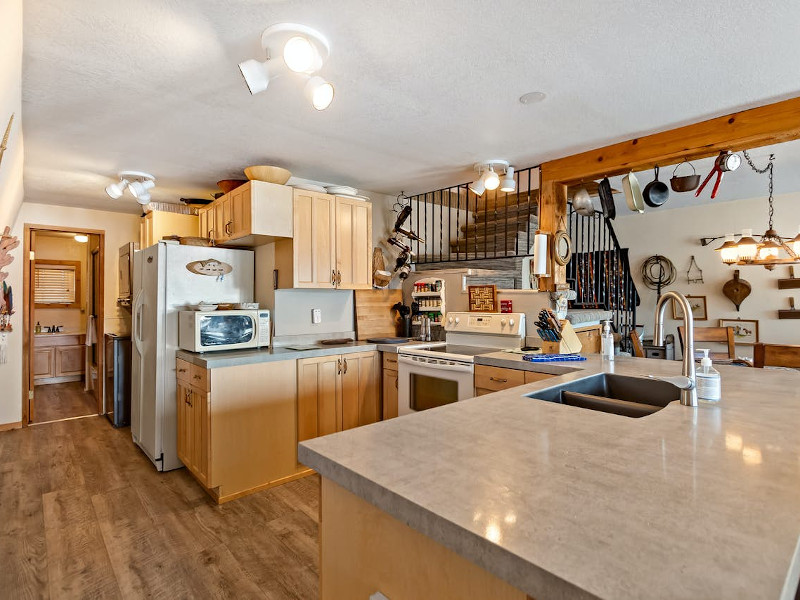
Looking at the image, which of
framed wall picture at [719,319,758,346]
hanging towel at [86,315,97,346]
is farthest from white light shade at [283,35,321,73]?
framed wall picture at [719,319,758,346]

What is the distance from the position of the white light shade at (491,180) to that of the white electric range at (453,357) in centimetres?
100

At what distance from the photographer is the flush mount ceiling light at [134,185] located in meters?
3.61

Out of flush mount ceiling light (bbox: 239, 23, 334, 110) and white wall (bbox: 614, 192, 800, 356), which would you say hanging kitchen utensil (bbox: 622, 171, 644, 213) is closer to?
flush mount ceiling light (bbox: 239, 23, 334, 110)

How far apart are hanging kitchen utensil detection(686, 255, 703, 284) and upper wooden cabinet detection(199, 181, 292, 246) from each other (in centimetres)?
535

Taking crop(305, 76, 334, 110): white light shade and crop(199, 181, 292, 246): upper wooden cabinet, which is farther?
crop(199, 181, 292, 246): upper wooden cabinet

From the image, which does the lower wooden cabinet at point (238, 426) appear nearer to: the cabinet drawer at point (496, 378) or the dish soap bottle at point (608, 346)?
the cabinet drawer at point (496, 378)

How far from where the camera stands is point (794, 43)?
A: 1.82 meters

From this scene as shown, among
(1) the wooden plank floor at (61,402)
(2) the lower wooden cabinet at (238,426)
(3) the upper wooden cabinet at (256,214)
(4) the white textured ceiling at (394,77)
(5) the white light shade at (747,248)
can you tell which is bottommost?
(1) the wooden plank floor at (61,402)

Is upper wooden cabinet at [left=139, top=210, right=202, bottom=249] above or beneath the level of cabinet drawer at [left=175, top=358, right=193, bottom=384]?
above

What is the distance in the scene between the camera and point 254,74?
5.87ft

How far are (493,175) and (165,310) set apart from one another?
8.82 ft

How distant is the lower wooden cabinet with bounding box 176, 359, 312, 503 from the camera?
279cm

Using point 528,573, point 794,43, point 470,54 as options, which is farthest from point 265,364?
point 794,43

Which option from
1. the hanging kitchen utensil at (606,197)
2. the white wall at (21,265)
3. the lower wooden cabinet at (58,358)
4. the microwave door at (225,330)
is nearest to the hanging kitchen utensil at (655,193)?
the hanging kitchen utensil at (606,197)
